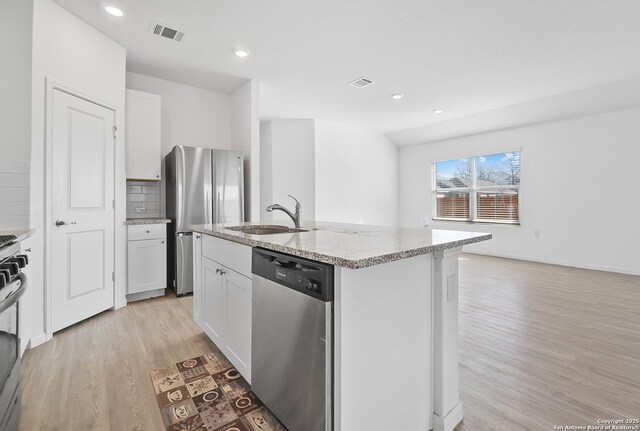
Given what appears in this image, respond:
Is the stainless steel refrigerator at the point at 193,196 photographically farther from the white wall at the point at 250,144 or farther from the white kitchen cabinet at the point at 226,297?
the white kitchen cabinet at the point at 226,297

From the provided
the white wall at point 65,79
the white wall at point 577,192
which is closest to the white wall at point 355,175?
the white wall at point 577,192

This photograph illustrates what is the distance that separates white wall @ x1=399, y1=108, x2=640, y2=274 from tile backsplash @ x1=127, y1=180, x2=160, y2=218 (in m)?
5.95

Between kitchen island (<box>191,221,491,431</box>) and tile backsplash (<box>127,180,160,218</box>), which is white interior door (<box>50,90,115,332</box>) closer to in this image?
tile backsplash (<box>127,180,160,218</box>)

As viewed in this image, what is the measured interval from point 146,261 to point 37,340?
3.90 ft

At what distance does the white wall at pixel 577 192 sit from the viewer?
4430 millimetres

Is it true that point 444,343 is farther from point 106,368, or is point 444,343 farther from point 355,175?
point 355,175

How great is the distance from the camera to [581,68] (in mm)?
3551

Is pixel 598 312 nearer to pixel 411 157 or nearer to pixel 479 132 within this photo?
pixel 479 132

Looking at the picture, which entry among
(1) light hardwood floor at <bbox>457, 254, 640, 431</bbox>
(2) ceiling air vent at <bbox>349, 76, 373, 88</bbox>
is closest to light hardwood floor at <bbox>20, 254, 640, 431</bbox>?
(1) light hardwood floor at <bbox>457, 254, 640, 431</bbox>

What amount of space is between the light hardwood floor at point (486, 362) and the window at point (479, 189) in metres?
2.67

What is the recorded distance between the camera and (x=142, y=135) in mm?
3445

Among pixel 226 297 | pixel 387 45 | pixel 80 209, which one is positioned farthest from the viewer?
pixel 387 45

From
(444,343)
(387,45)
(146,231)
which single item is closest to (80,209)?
(146,231)

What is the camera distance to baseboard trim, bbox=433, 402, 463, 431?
136cm
